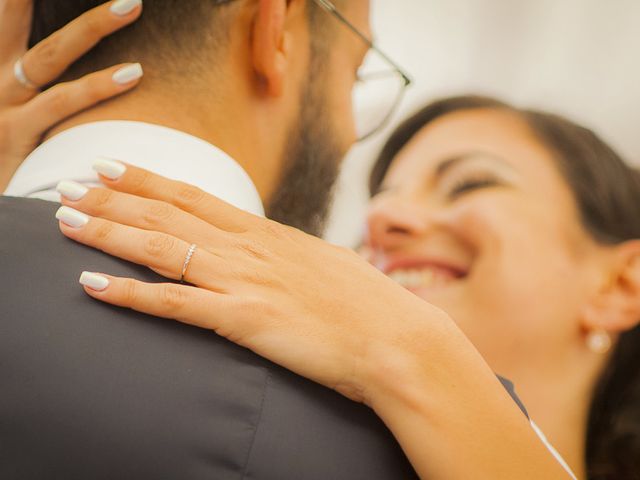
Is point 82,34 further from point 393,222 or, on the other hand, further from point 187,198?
point 393,222

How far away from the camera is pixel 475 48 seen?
5.91 ft

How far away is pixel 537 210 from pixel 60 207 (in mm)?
997

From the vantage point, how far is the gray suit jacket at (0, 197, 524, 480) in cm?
48

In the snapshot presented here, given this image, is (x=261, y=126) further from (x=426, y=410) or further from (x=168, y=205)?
(x=426, y=410)

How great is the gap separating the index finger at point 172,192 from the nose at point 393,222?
827 mm

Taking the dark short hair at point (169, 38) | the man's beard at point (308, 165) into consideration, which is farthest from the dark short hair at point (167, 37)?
the man's beard at point (308, 165)

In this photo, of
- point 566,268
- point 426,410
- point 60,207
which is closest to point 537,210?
point 566,268

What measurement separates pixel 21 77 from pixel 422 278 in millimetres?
873

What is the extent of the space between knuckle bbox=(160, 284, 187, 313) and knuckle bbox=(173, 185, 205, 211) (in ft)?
0.31

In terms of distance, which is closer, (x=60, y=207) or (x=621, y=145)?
(x=60, y=207)

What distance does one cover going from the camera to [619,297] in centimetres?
133

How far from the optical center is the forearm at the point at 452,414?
1.79ft

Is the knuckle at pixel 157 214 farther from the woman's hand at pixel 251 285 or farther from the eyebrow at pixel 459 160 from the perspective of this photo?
the eyebrow at pixel 459 160

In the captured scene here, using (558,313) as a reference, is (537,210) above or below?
above
